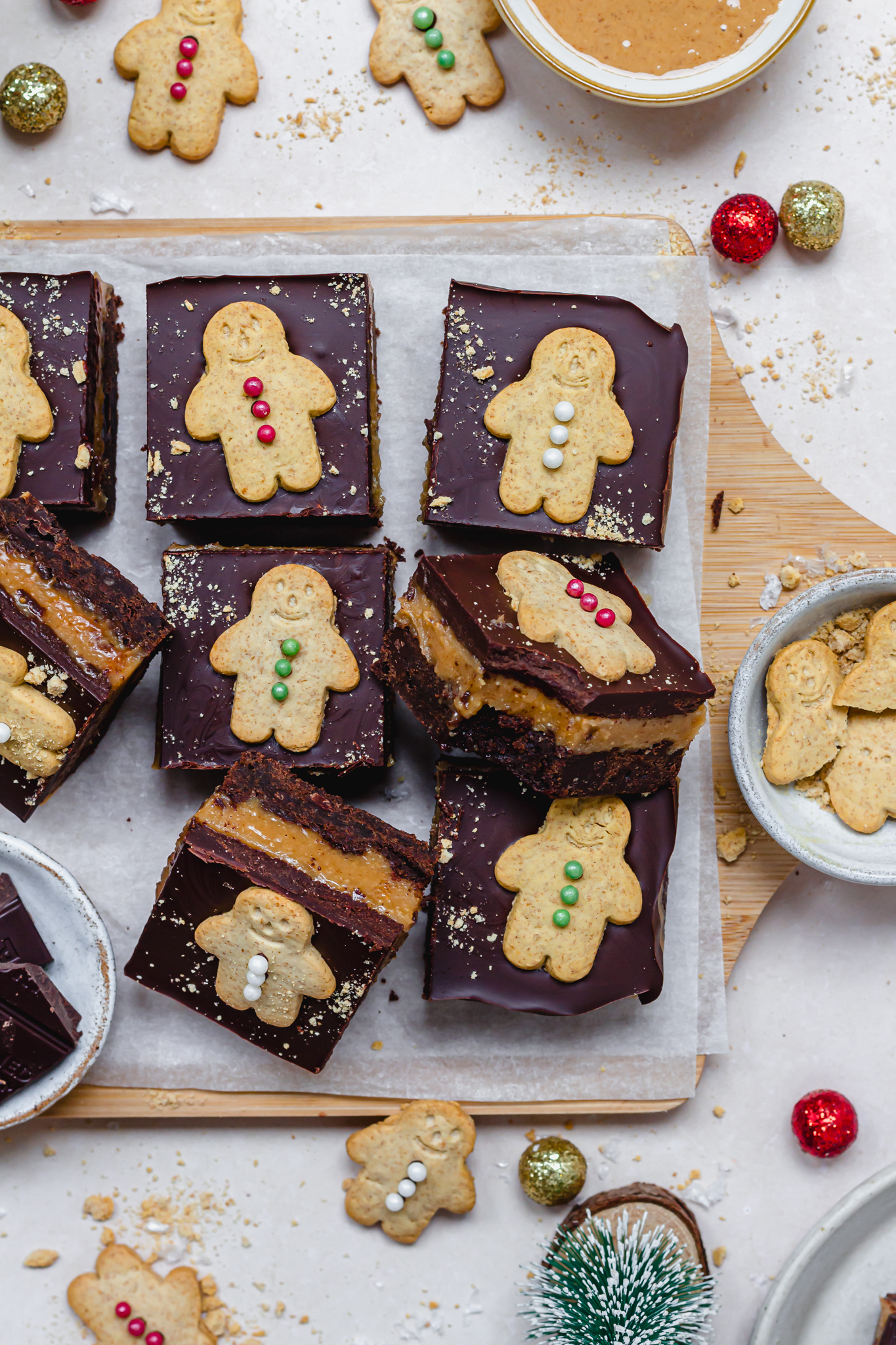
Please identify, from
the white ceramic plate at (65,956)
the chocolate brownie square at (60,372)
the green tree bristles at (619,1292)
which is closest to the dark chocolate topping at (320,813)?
the white ceramic plate at (65,956)

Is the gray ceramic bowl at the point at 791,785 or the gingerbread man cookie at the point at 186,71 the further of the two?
the gingerbread man cookie at the point at 186,71

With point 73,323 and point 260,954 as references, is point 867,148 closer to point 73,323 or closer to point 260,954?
point 73,323

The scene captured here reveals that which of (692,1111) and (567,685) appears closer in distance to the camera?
(567,685)

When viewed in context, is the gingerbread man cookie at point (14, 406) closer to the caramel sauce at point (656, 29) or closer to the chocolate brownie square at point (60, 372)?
the chocolate brownie square at point (60, 372)

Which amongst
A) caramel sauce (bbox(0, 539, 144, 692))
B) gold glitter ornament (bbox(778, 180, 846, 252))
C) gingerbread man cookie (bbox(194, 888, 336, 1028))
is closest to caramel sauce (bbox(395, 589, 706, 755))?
gingerbread man cookie (bbox(194, 888, 336, 1028))

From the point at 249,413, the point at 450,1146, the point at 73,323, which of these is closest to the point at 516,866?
the point at 450,1146

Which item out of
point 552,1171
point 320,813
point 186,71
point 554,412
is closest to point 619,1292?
point 552,1171
